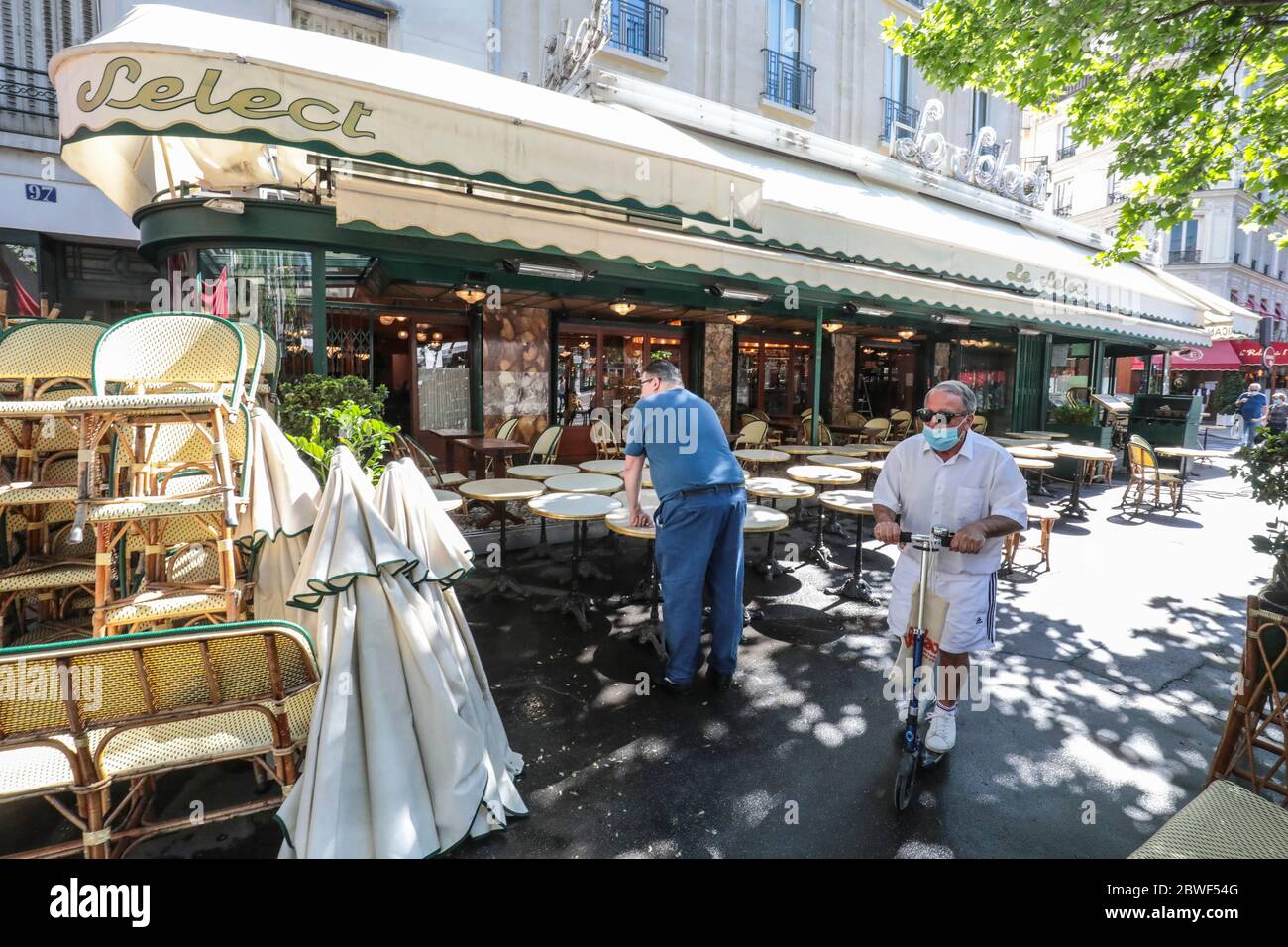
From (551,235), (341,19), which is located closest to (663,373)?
(551,235)

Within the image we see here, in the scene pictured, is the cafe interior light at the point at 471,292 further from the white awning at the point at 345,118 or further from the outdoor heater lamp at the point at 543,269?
the white awning at the point at 345,118

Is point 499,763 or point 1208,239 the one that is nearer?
point 499,763

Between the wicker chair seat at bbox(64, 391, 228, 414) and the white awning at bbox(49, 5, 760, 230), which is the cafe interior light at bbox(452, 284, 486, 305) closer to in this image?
the white awning at bbox(49, 5, 760, 230)

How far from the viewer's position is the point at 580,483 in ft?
20.8

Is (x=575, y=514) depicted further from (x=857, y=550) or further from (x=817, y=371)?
(x=817, y=371)

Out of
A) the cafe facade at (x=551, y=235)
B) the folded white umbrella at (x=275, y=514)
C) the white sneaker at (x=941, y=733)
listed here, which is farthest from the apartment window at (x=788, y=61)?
the white sneaker at (x=941, y=733)

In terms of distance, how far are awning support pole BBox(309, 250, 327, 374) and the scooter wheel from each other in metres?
5.81

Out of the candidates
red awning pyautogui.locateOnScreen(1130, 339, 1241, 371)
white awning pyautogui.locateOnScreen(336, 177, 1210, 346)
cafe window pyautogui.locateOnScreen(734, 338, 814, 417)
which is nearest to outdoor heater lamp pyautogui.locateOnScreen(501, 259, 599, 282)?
white awning pyautogui.locateOnScreen(336, 177, 1210, 346)

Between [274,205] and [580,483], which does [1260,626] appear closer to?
[580,483]

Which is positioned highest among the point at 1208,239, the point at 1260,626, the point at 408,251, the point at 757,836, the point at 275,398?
the point at 1208,239

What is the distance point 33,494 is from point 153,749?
211 centimetres
